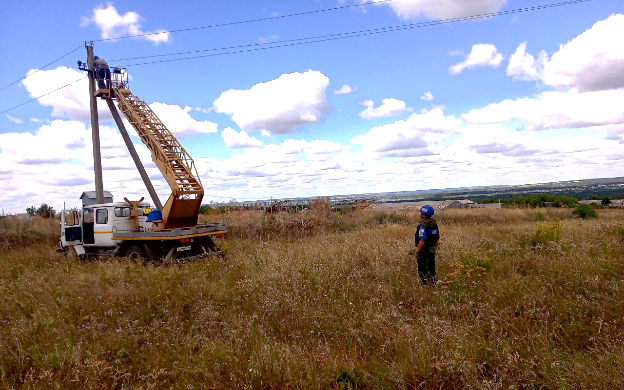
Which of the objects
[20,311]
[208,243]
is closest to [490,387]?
[20,311]

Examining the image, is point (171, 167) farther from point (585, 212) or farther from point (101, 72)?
point (585, 212)

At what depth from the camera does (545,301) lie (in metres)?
6.04

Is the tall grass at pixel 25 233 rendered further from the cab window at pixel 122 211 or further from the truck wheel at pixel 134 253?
the truck wheel at pixel 134 253

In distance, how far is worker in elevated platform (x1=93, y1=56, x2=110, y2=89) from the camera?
14.6 m

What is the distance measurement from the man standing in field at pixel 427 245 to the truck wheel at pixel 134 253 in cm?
752

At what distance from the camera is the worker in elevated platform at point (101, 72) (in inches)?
574

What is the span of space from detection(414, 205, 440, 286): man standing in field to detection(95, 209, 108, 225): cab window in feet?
31.7

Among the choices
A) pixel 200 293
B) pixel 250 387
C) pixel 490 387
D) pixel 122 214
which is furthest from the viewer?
pixel 122 214

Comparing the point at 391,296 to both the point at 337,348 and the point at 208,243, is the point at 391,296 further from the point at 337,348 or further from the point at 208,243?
the point at 208,243

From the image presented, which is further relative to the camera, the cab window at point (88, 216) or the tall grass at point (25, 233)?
the tall grass at point (25, 233)

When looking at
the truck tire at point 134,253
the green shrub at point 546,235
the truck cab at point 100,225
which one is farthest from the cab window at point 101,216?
the green shrub at point 546,235

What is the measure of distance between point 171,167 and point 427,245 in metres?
7.54

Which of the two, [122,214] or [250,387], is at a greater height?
[122,214]

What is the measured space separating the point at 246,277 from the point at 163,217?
4.31m
